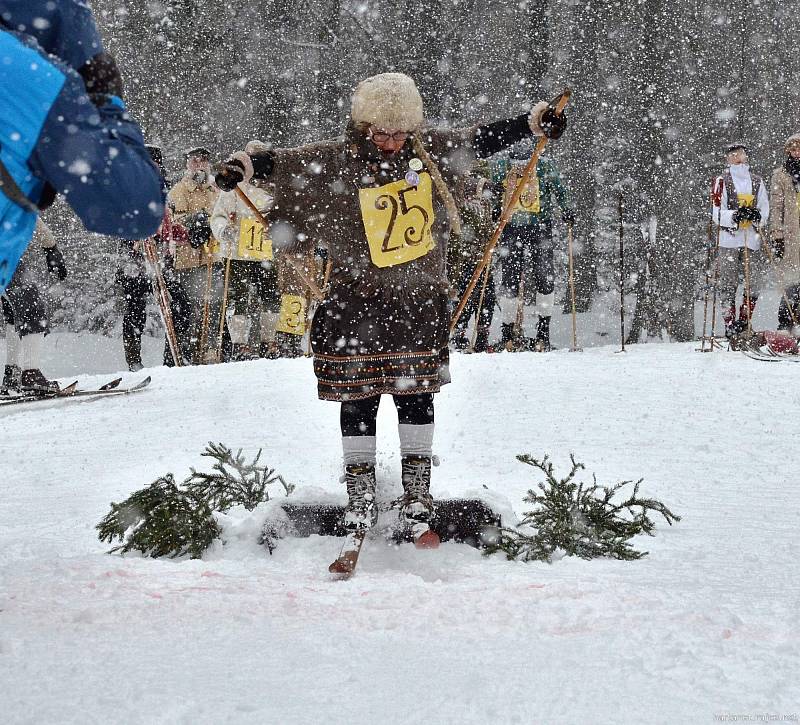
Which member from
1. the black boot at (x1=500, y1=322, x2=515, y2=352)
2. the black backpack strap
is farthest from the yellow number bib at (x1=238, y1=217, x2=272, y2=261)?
the black backpack strap

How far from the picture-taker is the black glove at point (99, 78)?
6.11 feet

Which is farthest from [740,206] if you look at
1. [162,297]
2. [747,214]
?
[162,297]

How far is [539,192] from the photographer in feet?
30.1

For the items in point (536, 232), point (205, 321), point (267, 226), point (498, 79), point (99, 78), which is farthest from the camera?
point (498, 79)

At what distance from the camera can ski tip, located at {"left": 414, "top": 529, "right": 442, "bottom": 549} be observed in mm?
2975

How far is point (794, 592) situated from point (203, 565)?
5.95 feet

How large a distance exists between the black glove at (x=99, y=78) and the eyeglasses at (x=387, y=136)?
1443mm

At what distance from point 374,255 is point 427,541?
43.6 inches

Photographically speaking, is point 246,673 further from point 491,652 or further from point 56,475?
point 56,475

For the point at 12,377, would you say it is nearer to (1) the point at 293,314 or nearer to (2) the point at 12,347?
(2) the point at 12,347

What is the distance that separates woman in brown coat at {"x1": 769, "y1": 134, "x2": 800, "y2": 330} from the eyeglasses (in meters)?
7.19

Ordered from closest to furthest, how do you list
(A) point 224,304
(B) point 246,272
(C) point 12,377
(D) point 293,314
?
(C) point 12,377, (D) point 293,314, (B) point 246,272, (A) point 224,304

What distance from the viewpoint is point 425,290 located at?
3.30 meters

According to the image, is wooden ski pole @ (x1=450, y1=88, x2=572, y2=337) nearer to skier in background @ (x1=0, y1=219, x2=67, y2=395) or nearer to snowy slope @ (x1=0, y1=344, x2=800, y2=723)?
snowy slope @ (x1=0, y1=344, x2=800, y2=723)
